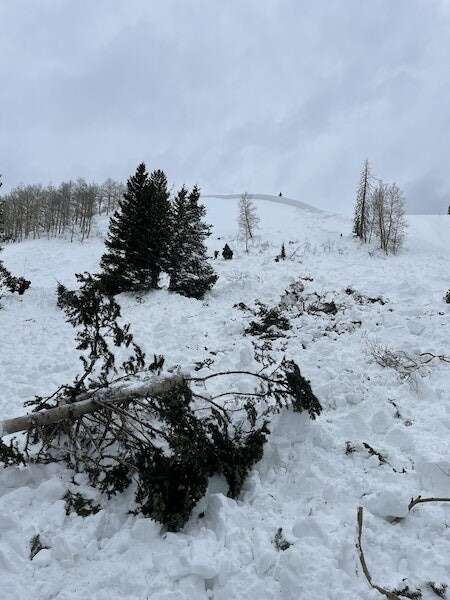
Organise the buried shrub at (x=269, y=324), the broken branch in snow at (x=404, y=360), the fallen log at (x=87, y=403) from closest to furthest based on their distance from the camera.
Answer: the fallen log at (x=87, y=403) → the broken branch in snow at (x=404, y=360) → the buried shrub at (x=269, y=324)

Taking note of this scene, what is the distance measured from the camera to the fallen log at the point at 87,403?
5012 millimetres

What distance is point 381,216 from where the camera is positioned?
35500 mm

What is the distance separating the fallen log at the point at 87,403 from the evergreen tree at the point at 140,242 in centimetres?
1210

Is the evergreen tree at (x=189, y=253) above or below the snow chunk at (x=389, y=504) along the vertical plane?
above

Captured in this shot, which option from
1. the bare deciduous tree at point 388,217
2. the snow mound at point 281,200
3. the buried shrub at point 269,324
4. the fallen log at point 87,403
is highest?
the snow mound at point 281,200

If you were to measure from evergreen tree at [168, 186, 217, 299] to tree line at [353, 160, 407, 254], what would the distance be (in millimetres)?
18913

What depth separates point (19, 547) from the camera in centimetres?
389

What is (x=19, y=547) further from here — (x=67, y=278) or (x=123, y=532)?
(x=67, y=278)

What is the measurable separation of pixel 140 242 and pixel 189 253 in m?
2.50

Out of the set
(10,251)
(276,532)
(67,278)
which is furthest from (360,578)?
(10,251)

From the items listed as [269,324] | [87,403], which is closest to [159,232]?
[269,324]

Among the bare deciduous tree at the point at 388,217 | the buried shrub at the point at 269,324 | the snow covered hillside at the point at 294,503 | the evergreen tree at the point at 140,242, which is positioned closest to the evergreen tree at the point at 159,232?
the evergreen tree at the point at 140,242

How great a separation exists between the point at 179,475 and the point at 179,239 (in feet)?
51.9

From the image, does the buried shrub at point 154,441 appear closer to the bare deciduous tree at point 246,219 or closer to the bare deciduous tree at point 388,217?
the bare deciduous tree at point 388,217
